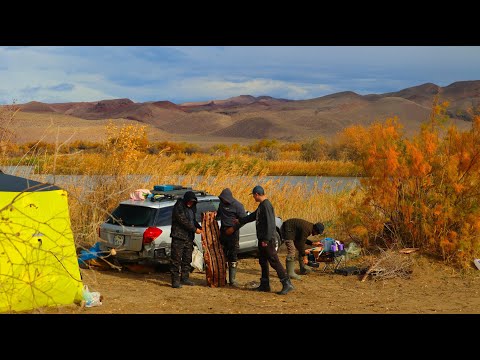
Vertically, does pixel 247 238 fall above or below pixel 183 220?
below

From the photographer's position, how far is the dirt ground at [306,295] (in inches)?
397

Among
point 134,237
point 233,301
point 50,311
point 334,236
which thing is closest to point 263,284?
point 233,301

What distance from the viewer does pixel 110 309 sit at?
384 inches

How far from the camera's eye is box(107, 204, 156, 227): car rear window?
40.8 ft

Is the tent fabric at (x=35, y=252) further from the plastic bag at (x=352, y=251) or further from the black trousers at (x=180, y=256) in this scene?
the plastic bag at (x=352, y=251)

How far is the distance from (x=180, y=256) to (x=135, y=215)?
1.42 m

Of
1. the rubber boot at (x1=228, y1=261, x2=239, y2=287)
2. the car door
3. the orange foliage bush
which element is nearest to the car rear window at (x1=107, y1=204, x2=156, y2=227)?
the rubber boot at (x1=228, y1=261, x2=239, y2=287)

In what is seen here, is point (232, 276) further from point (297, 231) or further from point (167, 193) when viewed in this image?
point (167, 193)

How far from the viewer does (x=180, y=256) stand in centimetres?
1180

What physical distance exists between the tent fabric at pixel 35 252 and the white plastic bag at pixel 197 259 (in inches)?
135

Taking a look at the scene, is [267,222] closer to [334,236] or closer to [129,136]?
[334,236]

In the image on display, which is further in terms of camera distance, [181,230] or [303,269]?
[303,269]

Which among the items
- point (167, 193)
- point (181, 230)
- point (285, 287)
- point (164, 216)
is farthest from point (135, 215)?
point (285, 287)

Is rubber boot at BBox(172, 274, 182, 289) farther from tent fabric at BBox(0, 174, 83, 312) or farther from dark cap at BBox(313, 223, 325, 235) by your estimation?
dark cap at BBox(313, 223, 325, 235)
